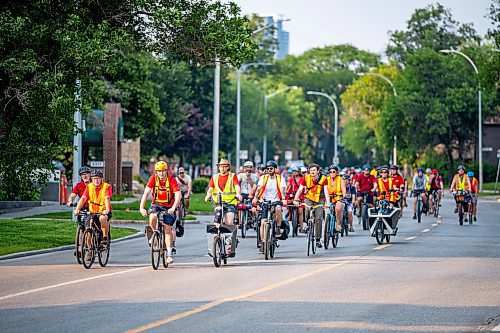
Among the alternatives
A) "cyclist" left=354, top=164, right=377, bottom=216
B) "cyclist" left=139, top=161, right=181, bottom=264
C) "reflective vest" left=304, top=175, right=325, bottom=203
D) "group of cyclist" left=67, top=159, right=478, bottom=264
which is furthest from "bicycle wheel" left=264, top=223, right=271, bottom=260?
"cyclist" left=354, top=164, right=377, bottom=216

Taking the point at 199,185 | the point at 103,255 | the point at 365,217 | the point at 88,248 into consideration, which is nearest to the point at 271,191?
the point at 103,255

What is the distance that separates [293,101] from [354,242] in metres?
92.3

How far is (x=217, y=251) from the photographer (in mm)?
19875

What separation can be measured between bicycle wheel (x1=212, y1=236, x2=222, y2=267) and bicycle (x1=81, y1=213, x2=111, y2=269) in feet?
6.35

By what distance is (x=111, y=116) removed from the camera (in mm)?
50688

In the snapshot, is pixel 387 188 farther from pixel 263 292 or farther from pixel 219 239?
pixel 263 292

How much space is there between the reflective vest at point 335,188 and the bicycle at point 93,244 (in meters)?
7.18

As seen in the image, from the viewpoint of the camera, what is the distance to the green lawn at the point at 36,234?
25.2 meters

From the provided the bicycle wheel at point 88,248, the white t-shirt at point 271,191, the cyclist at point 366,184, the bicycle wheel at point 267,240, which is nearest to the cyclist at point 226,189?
the bicycle wheel at point 267,240

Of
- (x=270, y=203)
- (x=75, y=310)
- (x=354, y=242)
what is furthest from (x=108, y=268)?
(x=354, y=242)

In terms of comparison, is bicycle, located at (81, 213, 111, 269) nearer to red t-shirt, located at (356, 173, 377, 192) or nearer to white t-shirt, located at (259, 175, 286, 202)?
white t-shirt, located at (259, 175, 286, 202)

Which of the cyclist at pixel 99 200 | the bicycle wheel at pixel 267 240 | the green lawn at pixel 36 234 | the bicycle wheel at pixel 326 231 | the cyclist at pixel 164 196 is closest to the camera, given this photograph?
the cyclist at pixel 164 196

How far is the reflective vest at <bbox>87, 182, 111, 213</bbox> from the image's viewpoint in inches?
804

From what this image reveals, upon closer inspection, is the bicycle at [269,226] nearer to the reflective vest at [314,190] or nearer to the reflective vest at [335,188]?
the reflective vest at [314,190]
